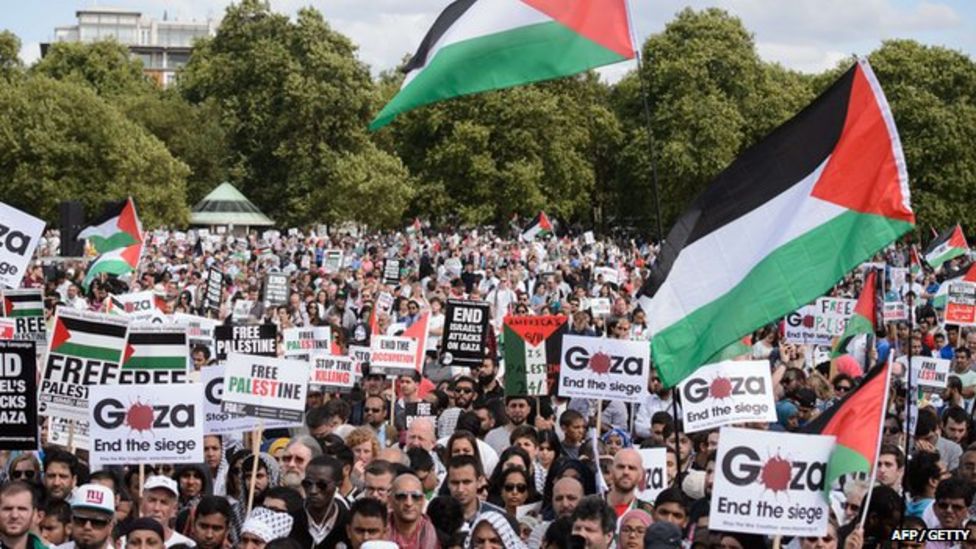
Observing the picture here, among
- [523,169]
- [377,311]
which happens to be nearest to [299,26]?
[523,169]

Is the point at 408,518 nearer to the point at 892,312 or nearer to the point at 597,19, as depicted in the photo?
the point at 597,19

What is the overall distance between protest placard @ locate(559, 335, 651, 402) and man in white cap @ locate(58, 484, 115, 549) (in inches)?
226

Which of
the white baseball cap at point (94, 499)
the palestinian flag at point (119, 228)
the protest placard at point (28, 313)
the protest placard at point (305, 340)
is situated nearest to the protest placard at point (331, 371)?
the protest placard at point (305, 340)

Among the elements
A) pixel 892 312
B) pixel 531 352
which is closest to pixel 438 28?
pixel 531 352

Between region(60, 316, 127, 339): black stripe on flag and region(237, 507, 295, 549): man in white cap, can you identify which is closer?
region(237, 507, 295, 549): man in white cap

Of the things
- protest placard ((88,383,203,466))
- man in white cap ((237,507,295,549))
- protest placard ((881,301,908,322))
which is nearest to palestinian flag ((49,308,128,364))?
protest placard ((88,383,203,466))

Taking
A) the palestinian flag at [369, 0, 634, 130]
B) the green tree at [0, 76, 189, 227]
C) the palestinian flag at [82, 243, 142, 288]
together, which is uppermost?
the green tree at [0, 76, 189, 227]

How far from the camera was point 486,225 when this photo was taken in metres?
85.6

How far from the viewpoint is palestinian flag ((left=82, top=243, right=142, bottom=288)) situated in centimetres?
2661

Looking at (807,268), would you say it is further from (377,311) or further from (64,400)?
(377,311)

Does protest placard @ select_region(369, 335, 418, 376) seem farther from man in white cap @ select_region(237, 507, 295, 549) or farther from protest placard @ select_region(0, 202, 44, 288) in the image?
man in white cap @ select_region(237, 507, 295, 549)

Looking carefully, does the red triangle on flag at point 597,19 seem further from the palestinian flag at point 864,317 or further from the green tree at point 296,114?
the green tree at point 296,114

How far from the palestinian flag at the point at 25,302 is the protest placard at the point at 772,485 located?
9.08 m

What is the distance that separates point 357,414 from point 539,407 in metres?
1.91
